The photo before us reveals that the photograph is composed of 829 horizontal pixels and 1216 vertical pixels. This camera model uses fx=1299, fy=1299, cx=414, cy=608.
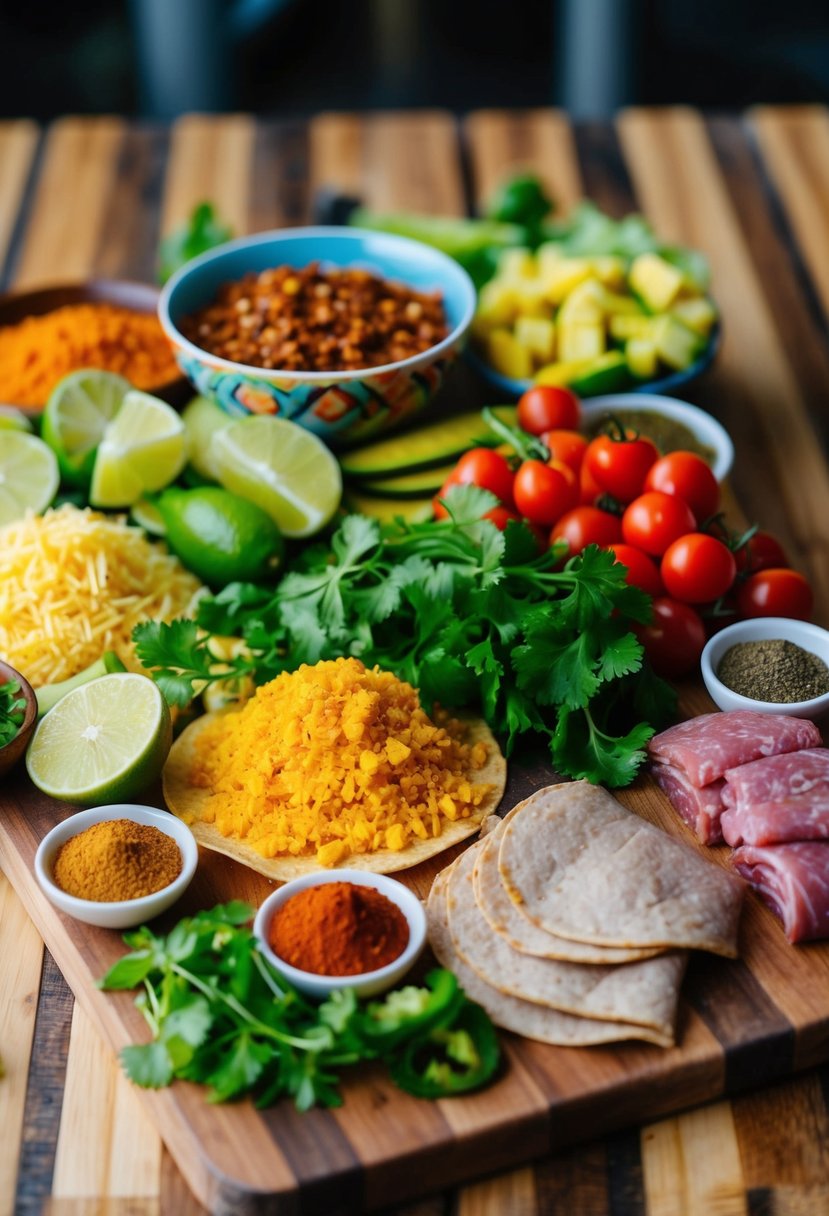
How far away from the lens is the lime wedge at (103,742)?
2.90 meters

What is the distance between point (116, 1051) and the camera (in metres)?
2.55

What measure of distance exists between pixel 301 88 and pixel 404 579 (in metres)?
8.41

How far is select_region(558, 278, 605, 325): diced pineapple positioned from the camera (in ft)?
14.1

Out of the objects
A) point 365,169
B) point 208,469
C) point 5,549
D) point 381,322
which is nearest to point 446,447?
point 381,322

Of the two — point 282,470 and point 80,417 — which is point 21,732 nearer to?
point 282,470

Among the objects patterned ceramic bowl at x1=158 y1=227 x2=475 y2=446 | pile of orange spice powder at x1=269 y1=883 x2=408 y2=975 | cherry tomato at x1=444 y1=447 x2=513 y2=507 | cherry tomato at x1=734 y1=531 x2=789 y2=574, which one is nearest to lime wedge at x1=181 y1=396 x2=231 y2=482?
patterned ceramic bowl at x1=158 y1=227 x2=475 y2=446

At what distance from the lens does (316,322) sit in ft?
13.0

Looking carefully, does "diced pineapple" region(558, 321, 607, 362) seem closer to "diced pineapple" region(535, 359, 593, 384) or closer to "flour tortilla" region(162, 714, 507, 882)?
"diced pineapple" region(535, 359, 593, 384)

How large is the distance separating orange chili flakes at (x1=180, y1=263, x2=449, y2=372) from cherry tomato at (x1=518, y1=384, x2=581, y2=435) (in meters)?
0.41

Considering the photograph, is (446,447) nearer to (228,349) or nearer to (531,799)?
(228,349)

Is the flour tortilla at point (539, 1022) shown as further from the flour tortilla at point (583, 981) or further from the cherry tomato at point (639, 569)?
the cherry tomato at point (639, 569)

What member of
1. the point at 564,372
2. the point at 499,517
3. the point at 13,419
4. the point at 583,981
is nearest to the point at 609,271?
the point at 564,372

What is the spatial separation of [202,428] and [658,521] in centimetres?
146

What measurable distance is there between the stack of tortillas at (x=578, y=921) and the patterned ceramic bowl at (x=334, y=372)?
1522 millimetres
